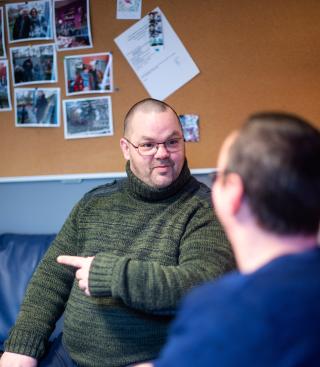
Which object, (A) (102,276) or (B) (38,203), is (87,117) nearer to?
(B) (38,203)

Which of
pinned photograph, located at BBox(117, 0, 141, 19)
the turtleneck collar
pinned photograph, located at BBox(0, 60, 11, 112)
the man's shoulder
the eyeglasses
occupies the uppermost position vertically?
pinned photograph, located at BBox(117, 0, 141, 19)

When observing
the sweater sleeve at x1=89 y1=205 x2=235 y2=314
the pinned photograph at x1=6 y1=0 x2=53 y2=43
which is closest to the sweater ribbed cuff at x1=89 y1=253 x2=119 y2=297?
the sweater sleeve at x1=89 y1=205 x2=235 y2=314

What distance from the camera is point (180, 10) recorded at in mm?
1893

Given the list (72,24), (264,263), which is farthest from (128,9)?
(264,263)

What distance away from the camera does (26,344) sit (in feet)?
4.55

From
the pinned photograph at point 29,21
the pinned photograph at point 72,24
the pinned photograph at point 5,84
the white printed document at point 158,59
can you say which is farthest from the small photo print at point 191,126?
the pinned photograph at point 5,84

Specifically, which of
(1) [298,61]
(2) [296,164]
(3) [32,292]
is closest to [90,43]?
(1) [298,61]

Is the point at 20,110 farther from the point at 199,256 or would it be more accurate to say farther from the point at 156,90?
the point at 199,256

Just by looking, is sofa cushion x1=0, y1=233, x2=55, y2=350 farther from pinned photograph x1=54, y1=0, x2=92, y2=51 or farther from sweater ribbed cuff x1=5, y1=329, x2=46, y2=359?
pinned photograph x1=54, y1=0, x2=92, y2=51

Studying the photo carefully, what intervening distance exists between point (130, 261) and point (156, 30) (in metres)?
1.14

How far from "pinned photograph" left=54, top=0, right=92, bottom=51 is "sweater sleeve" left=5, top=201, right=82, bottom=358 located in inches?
32.9

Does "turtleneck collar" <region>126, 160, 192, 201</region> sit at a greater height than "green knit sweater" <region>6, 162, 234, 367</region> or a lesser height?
greater

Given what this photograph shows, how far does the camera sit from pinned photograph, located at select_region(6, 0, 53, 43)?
201 cm

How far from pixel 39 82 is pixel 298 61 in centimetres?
115
